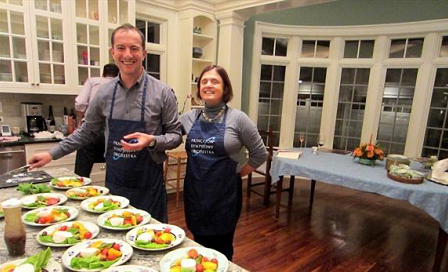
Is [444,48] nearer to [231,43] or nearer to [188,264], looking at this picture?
[231,43]

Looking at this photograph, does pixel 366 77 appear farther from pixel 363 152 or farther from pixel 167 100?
pixel 167 100

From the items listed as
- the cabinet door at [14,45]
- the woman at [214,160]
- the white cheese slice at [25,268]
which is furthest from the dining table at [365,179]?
the cabinet door at [14,45]

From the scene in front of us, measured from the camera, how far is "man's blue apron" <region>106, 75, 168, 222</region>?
1.45 m

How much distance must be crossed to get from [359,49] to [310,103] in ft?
3.63

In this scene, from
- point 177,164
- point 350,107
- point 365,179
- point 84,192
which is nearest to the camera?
point 84,192

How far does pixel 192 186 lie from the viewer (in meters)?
1.62

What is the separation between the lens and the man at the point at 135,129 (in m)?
1.44

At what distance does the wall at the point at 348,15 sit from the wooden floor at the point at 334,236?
199 centimetres

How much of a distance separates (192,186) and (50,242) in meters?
0.79

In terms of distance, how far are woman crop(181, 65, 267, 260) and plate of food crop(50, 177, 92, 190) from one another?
566 millimetres

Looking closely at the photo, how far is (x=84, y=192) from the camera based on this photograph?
1375 mm

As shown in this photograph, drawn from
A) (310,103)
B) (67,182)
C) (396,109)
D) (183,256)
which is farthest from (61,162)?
(396,109)

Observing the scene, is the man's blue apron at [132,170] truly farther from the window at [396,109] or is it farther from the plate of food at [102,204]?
the window at [396,109]

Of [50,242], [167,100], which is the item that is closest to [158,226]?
[50,242]
